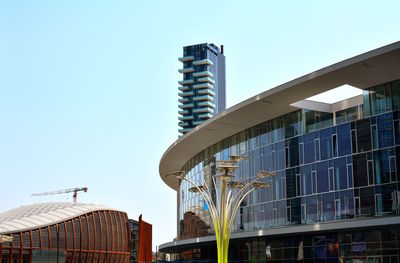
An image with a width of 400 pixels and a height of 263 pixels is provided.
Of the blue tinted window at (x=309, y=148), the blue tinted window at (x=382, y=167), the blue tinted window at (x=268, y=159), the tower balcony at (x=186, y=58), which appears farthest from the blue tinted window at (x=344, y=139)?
the tower balcony at (x=186, y=58)

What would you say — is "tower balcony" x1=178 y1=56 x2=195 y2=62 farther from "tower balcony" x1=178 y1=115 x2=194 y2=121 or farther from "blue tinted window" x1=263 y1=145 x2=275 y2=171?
"blue tinted window" x1=263 y1=145 x2=275 y2=171

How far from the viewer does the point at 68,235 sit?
86.2 metres

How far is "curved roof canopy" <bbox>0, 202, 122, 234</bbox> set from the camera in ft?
270

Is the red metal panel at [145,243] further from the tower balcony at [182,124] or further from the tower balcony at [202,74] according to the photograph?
the tower balcony at [202,74]

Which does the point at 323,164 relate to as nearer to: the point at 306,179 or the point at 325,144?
the point at 325,144

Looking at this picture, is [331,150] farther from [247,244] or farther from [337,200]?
[247,244]

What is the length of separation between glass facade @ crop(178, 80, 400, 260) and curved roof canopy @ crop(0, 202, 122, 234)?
43680 millimetres

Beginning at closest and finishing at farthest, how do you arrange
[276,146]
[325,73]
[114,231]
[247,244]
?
[325,73], [276,146], [247,244], [114,231]

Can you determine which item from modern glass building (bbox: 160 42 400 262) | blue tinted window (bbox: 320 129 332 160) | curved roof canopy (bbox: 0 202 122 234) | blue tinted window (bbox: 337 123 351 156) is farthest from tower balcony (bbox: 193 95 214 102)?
blue tinted window (bbox: 337 123 351 156)

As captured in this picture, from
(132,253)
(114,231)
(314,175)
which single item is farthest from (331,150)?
(132,253)

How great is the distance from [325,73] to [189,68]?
477ft

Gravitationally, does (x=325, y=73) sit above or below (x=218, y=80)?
below

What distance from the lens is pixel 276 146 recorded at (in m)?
44.4

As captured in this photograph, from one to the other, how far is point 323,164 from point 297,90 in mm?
5392
